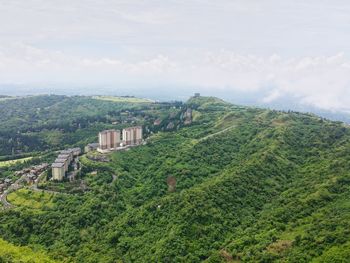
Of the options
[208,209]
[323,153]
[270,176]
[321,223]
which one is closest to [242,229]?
[208,209]

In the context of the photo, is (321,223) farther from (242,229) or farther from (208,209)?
(208,209)

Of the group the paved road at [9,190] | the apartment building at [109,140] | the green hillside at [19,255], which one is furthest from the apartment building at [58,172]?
the green hillside at [19,255]

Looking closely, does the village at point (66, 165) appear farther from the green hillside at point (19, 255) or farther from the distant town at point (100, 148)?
the green hillside at point (19, 255)

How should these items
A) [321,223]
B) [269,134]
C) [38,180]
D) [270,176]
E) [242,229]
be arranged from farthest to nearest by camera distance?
[269,134] < [38,180] < [270,176] < [242,229] < [321,223]

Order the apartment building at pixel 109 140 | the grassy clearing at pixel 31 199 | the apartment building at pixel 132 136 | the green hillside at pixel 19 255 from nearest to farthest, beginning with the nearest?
the green hillside at pixel 19 255 → the grassy clearing at pixel 31 199 → the apartment building at pixel 109 140 → the apartment building at pixel 132 136

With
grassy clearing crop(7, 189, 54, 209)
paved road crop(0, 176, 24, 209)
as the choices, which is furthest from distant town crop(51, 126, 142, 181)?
paved road crop(0, 176, 24, 209)

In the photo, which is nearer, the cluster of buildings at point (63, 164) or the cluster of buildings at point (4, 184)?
the cluster of buildings at point (4, 184)

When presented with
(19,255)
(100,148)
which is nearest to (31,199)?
(19,255)
